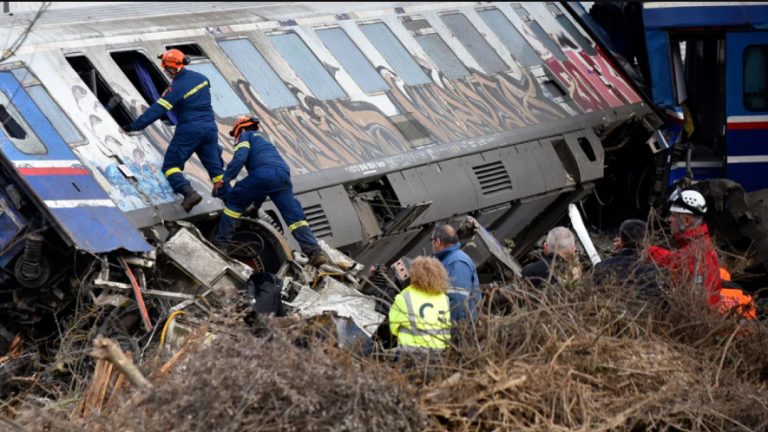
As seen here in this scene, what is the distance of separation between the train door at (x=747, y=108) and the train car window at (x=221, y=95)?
5.91 meters

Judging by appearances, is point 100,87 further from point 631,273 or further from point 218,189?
point 631,273

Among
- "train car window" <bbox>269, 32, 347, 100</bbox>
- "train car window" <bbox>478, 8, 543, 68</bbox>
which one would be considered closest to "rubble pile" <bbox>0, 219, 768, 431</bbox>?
"train car window" <bbox>269, 32, 347, 100</bbox>

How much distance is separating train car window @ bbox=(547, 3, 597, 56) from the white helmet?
6553 millimetres

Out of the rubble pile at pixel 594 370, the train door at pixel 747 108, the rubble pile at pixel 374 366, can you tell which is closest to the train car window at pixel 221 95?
the rubble pile at pixel 374 366

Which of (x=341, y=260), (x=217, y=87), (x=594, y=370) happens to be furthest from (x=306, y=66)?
(x=594, y=370)

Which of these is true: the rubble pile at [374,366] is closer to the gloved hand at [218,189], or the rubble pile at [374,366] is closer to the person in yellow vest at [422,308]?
the person in yellow vest at [422,308]

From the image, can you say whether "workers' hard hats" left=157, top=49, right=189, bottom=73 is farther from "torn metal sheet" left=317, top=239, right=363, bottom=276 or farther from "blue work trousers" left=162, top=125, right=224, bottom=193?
"torn metal sheet" left=317, top=239, right=363, bottom=276

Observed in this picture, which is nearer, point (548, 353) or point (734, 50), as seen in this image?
point (548, 353)

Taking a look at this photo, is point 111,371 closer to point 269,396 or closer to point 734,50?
point 269,396

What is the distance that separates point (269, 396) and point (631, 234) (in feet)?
14.6

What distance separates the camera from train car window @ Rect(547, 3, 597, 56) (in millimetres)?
18250

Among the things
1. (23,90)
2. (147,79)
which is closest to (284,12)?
(147,79)

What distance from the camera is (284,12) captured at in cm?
1576

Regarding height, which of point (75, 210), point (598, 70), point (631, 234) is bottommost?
point (598, 70)
